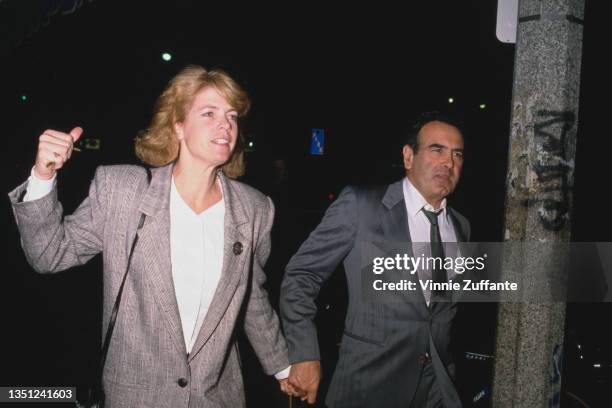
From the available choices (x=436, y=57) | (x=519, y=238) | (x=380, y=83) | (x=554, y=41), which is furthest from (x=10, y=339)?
(x=380, y=83)

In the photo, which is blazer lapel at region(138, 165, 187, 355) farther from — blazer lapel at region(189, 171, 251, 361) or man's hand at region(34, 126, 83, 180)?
man's hand at region(34, 126, 83, 180)

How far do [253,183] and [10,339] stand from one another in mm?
6202

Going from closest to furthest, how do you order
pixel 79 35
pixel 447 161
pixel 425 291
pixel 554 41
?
pixel 554 41 < pixel 425 291 < pixel 447 161 < pixel 79 35

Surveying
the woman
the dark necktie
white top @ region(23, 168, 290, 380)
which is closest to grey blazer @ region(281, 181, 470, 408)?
the dark necktie

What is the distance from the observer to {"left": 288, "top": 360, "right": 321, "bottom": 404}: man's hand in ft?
9.58

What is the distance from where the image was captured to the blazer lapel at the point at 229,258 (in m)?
2.54

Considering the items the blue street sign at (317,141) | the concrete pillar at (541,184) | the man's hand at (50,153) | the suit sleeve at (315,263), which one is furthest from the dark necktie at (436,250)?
the blue street sign at (317,141)

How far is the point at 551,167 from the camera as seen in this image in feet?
6.72

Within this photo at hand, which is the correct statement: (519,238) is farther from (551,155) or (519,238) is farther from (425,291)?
(425,291)

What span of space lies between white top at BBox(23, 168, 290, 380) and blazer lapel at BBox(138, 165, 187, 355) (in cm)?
11

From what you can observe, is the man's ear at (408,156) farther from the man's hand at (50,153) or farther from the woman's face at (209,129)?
the man's hand at (50,153)

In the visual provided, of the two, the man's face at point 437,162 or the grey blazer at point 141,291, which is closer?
the grey blazer at point 141,291

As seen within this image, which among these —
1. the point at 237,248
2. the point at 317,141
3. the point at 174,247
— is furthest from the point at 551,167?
the point at 317,141

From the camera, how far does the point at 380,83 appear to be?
23.8 m
